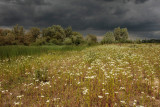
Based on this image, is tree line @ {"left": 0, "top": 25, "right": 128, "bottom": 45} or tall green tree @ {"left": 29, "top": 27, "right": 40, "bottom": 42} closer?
tree line @ {"left": 0, "top": 25, "right": 128, "bottom": 45}

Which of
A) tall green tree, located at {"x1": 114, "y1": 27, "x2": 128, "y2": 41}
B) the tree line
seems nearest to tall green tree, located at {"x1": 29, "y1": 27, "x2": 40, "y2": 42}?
the tree line

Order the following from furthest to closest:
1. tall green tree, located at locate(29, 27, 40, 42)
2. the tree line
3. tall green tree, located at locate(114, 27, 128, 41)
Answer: tall green tree, located at locate(114, 27, 128, 41) → tall green tree, located at locate(29, 27, 40, 42) → the tree line

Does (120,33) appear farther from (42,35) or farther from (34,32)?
(34,32)

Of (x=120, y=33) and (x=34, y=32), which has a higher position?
(x=34, y=32)

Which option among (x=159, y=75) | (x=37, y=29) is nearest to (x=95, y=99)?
(x=159, y=75)

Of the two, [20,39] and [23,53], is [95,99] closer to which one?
[23,53]

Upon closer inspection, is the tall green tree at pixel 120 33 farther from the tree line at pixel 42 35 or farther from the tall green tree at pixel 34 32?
the tall green tree at pixel 34 32

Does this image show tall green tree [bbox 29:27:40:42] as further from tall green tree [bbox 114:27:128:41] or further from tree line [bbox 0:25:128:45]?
tall green tree [bbox 114:27:128:41]

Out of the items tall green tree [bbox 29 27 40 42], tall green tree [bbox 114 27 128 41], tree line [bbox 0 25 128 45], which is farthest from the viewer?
tall green tree [bbox 114 27 128 41]

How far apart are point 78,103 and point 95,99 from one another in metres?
0.60

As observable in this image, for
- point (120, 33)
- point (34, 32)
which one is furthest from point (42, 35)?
point (120, 33)

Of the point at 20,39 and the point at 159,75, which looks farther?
the point at 20,39

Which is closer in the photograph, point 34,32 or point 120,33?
point 34,32

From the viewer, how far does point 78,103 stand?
12.3 ft
